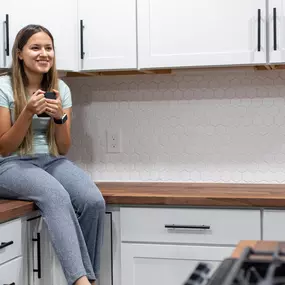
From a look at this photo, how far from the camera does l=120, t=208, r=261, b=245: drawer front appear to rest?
2406 millimetres

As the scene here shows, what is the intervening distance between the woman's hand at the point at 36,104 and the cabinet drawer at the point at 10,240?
417 mm

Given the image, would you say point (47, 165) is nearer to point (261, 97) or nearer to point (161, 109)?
point (161, 109)

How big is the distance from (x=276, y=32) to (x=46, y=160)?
1.09 meters

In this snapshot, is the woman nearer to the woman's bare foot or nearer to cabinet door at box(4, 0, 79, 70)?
the woman's bare foot

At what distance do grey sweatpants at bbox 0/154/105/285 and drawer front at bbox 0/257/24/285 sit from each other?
0.15 meters

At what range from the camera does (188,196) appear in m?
2.43

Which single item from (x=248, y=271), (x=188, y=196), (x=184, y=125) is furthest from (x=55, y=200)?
(x=248, y=271)

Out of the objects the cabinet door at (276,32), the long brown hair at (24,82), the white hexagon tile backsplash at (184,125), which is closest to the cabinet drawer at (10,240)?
the long brown hair at (24,82)

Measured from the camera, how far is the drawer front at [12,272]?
82.7 inches

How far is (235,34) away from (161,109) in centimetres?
60

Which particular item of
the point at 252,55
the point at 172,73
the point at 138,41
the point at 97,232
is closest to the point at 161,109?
the point at 172,73

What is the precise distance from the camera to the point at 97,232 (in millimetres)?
2402

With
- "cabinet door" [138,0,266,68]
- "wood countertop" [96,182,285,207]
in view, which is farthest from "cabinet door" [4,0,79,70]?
"wood countertop" [96,182,285,207]

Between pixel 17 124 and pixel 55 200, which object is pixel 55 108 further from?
pixel 55 200
